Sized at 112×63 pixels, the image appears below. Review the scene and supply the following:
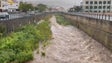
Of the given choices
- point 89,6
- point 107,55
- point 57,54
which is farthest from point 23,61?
point 89,6

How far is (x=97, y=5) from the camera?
154 metres

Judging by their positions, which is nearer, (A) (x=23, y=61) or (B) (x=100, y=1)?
(A) (x=23, y=61)

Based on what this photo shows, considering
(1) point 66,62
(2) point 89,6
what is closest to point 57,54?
(1) point 66,62

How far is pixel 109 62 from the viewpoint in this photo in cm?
2388

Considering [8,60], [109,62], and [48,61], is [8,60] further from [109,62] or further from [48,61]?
[109,62]

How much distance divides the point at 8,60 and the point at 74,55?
7.97 m

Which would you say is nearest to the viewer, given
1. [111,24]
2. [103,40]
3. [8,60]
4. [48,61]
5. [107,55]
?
[8,60]

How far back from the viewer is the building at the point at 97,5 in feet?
501

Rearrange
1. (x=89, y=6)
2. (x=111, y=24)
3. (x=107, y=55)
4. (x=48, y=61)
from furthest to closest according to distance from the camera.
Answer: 1. (x=89, y=6)
2. (x=111, y=24)
3. (x=107, y=55)
4. (x=48, y=61)

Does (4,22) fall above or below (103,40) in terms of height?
above

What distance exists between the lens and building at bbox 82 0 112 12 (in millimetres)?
152688

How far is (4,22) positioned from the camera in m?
30.3

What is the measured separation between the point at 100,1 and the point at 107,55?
132407 millimetres

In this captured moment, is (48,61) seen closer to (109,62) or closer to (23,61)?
(23,61)
